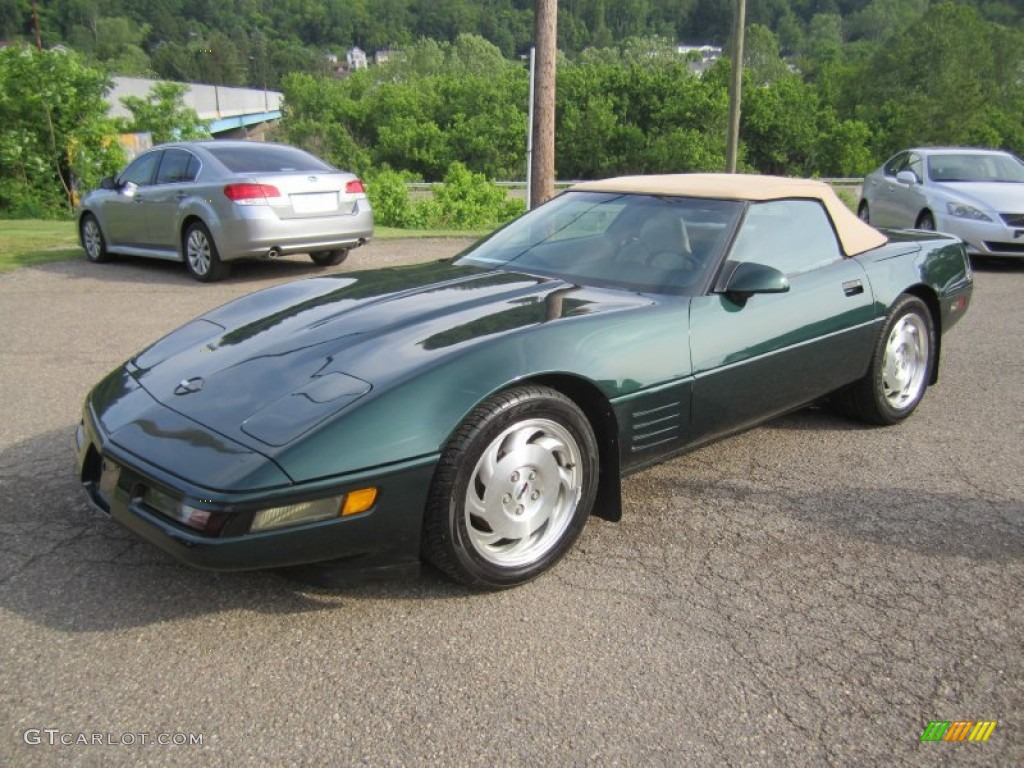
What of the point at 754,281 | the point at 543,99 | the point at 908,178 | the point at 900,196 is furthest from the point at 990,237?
the point at 754,281

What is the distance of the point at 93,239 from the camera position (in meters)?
9.96

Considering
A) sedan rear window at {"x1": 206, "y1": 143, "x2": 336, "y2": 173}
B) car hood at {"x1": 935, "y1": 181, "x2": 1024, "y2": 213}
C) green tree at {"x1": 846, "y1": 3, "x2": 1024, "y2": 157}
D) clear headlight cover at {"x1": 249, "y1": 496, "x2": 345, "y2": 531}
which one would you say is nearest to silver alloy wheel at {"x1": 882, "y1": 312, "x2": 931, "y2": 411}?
clear headlight cover at {"x1": 249, "y1": 496, "x2": 345, "y2": 531}

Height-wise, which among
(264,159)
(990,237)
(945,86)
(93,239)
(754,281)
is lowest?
(990,237)

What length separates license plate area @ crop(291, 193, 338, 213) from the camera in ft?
28.1

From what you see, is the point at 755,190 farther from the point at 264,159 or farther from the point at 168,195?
the point at 168,195

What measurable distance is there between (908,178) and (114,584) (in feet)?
35.8

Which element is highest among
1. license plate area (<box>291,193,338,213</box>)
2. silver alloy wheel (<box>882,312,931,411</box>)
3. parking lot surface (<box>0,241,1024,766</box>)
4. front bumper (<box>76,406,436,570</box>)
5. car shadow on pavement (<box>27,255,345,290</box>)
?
license plate area (<box>291,193,338,213</box>)

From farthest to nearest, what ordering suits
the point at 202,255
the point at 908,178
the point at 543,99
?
the point at 543,99 → the point at 908,178 → the point at 202,255

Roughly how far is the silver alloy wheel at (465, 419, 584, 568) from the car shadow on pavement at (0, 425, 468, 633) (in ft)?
0.74

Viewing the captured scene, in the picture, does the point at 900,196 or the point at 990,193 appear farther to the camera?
the point at 900,196

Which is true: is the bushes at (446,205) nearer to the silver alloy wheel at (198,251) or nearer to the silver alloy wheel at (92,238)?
the silver alloy wheel at (92,238)

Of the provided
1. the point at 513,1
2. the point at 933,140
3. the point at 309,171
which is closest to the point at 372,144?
the point at 933,140

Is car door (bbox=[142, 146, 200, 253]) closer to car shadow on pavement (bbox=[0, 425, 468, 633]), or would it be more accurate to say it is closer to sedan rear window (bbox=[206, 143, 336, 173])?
sedan rear window (bbox=[206, 143, 336, 173])

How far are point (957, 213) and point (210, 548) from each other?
405 inches
